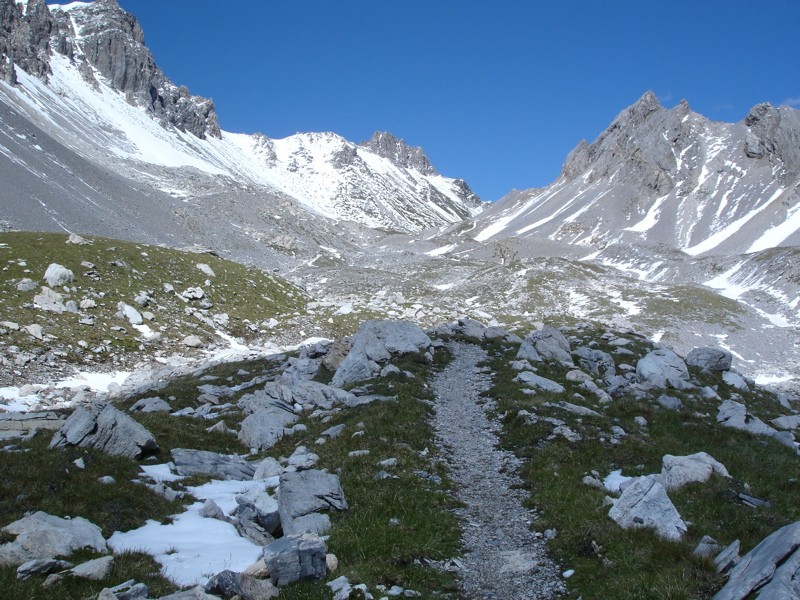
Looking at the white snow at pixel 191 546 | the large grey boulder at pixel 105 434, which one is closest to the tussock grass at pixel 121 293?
the large grey boulder at pixel 105 434

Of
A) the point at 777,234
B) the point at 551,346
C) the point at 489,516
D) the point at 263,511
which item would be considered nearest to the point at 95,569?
the point at 263,511

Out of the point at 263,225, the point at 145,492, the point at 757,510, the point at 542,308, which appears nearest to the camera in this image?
the point at 757,510

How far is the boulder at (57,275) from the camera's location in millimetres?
41625

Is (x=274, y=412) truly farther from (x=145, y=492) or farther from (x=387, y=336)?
(x=387, y=336)

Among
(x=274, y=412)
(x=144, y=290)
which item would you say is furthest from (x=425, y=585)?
(x=144, y=290)

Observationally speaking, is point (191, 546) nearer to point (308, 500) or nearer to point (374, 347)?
point (308, 500)

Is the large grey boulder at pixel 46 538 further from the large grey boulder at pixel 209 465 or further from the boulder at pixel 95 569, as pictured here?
the large grey boulder at pixel 209 465

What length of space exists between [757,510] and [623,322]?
7772 centimetres

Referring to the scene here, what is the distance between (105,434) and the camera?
15.7m

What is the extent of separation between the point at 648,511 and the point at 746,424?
1762 centimetres

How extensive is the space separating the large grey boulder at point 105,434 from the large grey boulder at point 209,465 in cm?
104

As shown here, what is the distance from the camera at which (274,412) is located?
2330 centimetres

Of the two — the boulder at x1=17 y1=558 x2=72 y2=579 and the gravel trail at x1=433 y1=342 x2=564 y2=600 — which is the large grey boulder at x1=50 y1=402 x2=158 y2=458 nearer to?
the boulder at x1=17 y1=558 x2=72 y2=579

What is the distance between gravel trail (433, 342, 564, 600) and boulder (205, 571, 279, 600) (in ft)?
13.0
